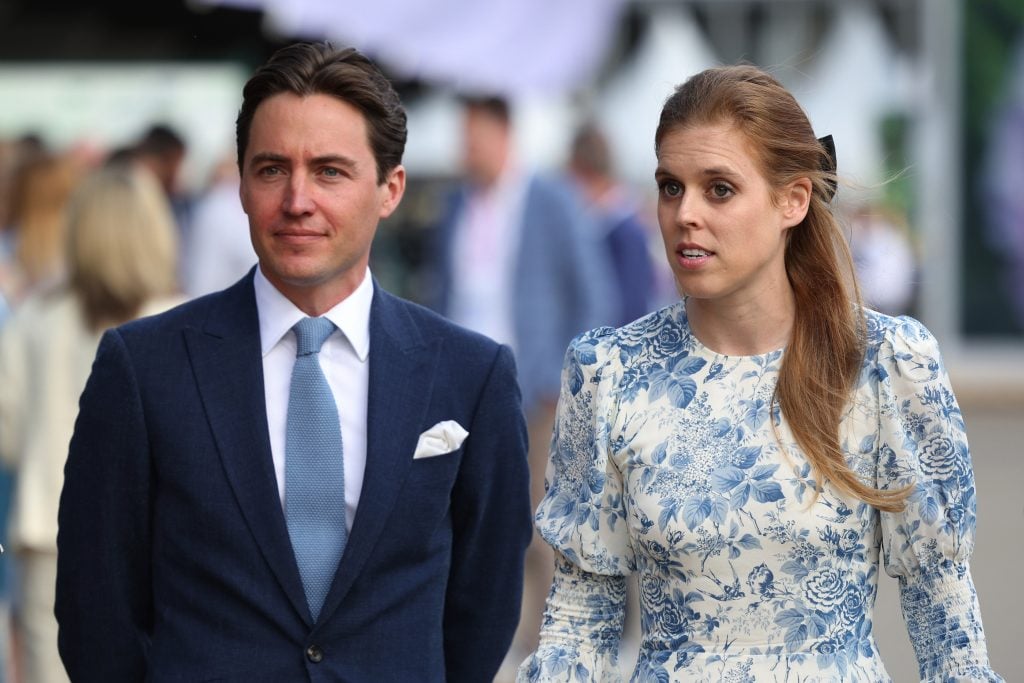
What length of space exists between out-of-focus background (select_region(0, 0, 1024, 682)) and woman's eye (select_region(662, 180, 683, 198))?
4300 mm

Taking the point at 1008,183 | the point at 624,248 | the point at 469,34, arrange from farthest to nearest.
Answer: the point at 1008,183
the point at 469,34
the point at 624,248

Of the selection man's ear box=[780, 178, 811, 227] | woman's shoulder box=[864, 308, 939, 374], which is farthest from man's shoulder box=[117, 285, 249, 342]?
woman's shoulder box=[864, 308, 939, 374]

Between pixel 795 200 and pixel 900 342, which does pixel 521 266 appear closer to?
pixel 795 200

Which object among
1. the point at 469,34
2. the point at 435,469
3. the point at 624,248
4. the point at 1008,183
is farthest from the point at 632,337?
the point at 1008,183

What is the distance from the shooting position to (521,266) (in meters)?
8.92

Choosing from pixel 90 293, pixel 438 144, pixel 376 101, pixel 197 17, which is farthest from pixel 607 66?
pixel 376 101

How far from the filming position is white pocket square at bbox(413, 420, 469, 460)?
3.85 metres

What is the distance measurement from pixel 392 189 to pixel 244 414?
1.96ft

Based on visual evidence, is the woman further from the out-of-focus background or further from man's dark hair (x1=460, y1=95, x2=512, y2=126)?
man's dark hair (x1=460, y1=95, x2=512, y2=126)

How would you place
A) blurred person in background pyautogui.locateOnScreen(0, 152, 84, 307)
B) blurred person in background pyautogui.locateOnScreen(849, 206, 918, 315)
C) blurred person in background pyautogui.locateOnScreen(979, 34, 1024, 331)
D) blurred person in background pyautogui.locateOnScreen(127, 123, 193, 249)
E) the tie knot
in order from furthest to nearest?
blurred person in background pyautogui.locateOnScreen(849, 206, 918, 315) → blurred person in background pyautogui.locateOnScreen(979, 34, 1024, 331) → blurred person in background pyautogui.locateOnScreen(127, 123, 193, 249) → blurred person in background pyautogui.locateOnScreen(0, 152, 84, 307) → the tie knot

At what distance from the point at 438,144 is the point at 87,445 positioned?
728 inches

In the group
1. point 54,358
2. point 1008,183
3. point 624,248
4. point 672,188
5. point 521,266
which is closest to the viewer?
point 672,188

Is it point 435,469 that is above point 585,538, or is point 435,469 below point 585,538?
above

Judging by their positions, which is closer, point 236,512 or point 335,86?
point 236,512
